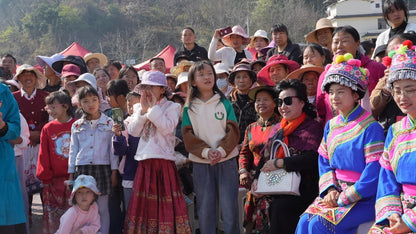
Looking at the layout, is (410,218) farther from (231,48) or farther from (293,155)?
(231,48)

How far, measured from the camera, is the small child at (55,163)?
538cm

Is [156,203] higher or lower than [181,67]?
lower

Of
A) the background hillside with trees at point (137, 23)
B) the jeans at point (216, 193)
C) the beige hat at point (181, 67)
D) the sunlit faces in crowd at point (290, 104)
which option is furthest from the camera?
the background hillside with trees at point (137, 23)

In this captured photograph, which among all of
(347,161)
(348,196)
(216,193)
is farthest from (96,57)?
(348,196)

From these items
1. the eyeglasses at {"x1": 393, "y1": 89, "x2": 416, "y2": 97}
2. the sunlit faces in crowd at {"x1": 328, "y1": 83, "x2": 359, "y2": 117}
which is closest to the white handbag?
the sunlit faces in crowd at {"x1": 328, "y1": 83, "x2": 359, "y2": 117}

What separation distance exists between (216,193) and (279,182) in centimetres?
90

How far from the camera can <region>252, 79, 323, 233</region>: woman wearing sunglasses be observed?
4.25m

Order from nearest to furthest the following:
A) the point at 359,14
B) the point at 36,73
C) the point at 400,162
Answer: the point at 400,162 → the point at 36,73 → the point at 359,14

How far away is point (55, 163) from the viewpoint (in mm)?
5422

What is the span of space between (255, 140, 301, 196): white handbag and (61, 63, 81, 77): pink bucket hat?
378 cm

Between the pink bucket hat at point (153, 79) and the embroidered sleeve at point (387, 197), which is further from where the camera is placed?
the pink bucket hat at point (153, 79)

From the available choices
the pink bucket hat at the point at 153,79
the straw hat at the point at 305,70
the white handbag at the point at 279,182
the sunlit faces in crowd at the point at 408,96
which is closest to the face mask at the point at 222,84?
the straw hat at the point at 305,70

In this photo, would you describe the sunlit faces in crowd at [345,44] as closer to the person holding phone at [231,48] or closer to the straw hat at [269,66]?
the straw hat at [269,66]

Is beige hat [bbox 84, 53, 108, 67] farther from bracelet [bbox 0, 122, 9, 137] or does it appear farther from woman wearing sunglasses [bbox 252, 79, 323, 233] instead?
woman wearing sunglasses [bbox 252, 79, 323, 233]
